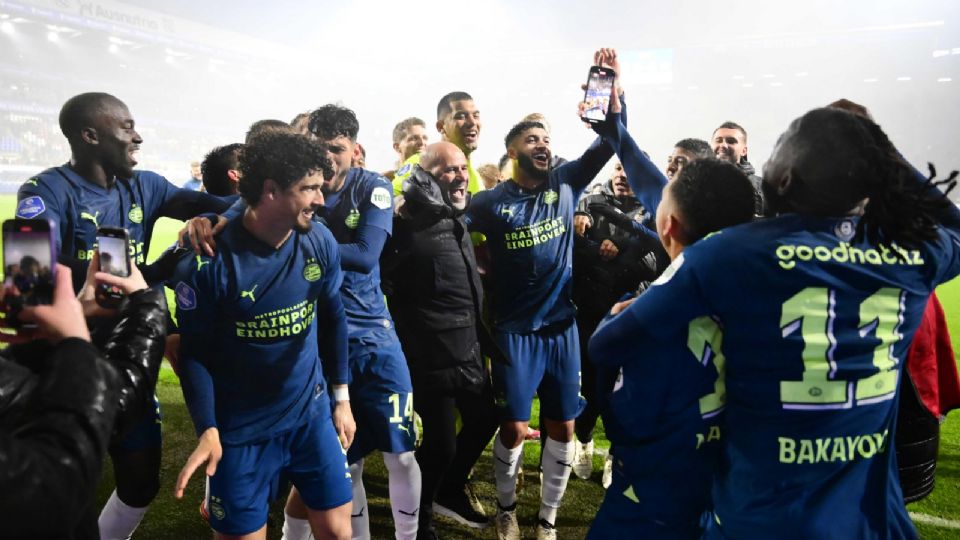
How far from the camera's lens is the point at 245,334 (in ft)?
7.98

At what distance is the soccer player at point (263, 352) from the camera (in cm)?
240

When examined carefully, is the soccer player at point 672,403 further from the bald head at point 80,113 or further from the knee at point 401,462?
the bald head at point 80,113

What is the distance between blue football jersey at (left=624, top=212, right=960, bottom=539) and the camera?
4.92 feet

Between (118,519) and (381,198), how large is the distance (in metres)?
1.90

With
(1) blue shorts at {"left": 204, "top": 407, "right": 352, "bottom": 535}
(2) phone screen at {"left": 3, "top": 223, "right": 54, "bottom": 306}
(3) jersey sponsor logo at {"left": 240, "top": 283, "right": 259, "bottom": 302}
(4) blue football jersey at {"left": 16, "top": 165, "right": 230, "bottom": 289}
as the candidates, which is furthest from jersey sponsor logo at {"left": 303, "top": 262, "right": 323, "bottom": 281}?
(2) phone screen at {"left": 3, "top": 223, "right": 54, "bottom": 306}

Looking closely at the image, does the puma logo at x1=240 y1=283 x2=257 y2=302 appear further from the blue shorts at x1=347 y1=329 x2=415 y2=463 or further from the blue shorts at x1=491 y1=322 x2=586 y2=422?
the blue shorts at x1=491 y1=322 x2=586 y2=422

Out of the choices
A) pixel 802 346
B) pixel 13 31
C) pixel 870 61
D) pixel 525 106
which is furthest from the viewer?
pixel 525 106

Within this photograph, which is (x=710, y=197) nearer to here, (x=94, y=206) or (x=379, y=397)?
(x=379, y=397)

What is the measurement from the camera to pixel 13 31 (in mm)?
35625

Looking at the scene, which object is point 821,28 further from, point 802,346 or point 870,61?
point 802,346

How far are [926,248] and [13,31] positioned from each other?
44.5 m

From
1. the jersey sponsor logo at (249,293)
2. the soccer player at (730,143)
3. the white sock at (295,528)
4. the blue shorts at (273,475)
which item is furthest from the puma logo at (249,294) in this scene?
the soccer player at (730,143)

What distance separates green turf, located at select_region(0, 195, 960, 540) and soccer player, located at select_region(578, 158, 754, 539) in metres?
2.12

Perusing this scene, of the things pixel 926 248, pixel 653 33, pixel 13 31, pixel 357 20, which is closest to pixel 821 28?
pixel 653 33
